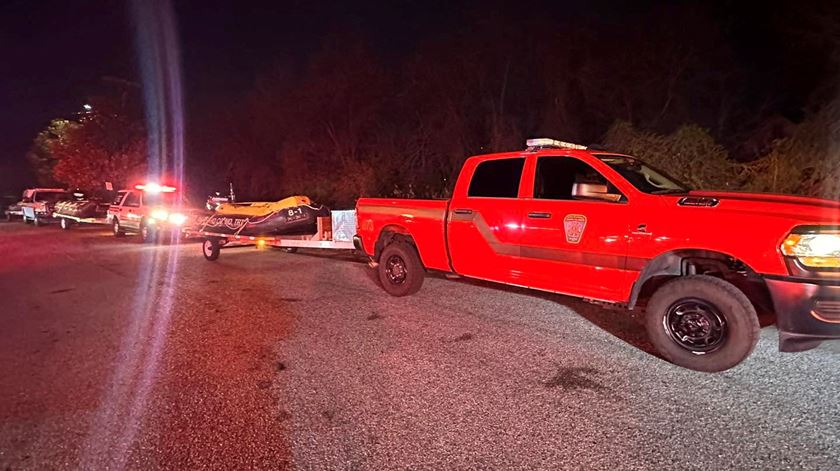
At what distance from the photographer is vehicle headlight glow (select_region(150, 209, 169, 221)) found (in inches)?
631

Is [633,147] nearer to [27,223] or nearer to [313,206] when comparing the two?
[313,206]

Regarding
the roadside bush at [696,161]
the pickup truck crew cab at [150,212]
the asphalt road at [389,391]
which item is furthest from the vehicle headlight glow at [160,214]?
the roadside bush at [696,161]

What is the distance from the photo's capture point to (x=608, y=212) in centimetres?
516

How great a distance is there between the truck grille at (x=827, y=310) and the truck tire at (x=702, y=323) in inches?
16.5

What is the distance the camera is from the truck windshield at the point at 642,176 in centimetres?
523

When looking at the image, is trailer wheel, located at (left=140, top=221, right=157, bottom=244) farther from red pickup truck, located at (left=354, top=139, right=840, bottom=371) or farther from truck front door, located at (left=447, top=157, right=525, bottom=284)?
truck front door, located at (left=447, top=157, right=525, bottom=284)

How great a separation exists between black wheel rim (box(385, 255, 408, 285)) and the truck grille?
4689 mm

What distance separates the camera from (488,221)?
628 cm

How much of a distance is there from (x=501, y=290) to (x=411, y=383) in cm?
378

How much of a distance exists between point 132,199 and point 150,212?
7.23 feet

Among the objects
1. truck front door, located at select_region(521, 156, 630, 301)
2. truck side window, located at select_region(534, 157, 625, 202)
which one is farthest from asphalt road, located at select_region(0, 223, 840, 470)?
truck side window, located at select_region(534, 157, 625, 202)

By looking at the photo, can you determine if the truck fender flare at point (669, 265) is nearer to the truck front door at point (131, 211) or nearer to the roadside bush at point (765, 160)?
the roadside bush at point (765, 160)

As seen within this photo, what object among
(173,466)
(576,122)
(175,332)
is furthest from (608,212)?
(576,122)

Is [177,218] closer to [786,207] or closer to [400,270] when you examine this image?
[400,270]
